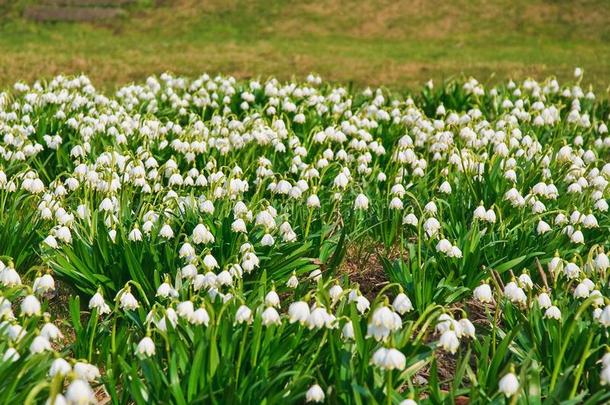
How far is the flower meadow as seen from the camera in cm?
259

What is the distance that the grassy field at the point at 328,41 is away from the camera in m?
11.8

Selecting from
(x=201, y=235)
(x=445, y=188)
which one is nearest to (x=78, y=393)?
(x=201, y=235)

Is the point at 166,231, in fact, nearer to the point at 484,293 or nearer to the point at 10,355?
the point at 10,355

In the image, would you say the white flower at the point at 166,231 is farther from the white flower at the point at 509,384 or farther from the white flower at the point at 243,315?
the white flower at the point at 509,384

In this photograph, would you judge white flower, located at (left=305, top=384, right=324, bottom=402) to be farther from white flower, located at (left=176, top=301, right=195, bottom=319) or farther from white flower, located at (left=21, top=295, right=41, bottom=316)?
white flower, located at (left=21, top=295, right=41, bottom=316)

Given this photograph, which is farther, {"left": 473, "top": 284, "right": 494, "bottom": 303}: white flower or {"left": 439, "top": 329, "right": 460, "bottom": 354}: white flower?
{"left": 473, "top": 284, "right": 494, "bottom": 303}: white flower

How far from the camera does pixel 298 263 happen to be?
3.79 meters

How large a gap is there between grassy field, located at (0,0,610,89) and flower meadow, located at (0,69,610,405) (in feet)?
16.1

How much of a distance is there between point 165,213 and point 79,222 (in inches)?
18.5

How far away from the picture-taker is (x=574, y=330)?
3.03 m

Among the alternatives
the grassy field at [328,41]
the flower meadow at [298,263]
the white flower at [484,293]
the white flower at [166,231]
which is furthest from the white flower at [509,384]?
the grassy field at [328,41]

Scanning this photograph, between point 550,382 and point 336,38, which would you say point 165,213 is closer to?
point 550,382

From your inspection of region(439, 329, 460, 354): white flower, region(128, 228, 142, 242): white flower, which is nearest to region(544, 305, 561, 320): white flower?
region(439, 329, 460, 354): white flower

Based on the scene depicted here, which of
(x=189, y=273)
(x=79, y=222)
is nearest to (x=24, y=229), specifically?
(x=79, y=222)
